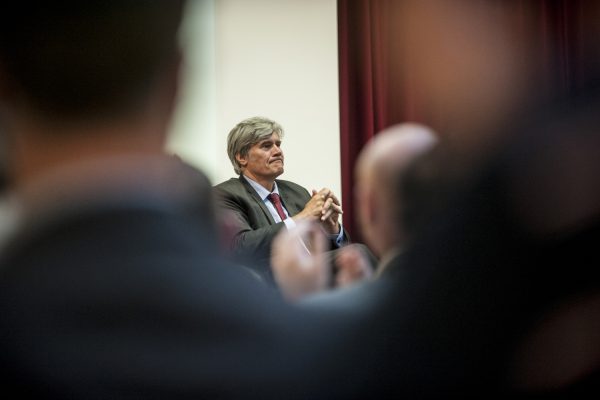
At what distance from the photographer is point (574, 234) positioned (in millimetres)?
463

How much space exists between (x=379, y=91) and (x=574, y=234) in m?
2.62

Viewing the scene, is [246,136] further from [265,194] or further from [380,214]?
[380,214]

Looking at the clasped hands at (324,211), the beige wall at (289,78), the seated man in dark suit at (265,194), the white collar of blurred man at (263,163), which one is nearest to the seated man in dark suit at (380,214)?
the seated man in dark suit at (265,194)

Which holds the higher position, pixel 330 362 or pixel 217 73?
pixel 217 73

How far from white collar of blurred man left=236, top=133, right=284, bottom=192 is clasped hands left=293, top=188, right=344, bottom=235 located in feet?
0.92

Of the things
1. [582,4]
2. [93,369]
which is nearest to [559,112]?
[93,369]

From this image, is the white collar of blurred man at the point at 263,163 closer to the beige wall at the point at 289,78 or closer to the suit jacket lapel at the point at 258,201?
the suit jacket lapel at the point at 258,201

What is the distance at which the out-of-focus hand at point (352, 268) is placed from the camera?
483 mm

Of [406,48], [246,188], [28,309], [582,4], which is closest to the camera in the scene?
[28,309]

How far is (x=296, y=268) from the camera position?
483 mm

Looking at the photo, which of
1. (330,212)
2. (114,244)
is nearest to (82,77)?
(114,244)

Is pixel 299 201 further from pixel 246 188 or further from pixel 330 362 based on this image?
pixel 330 362

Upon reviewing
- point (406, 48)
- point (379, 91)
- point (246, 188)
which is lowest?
point (246, 188)

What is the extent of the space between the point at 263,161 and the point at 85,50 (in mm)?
2001
